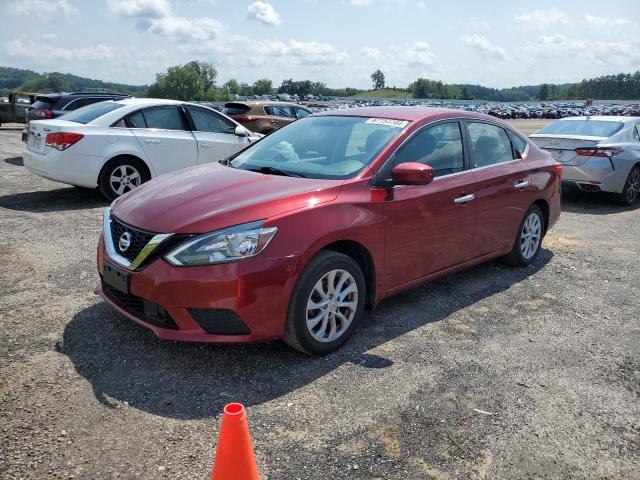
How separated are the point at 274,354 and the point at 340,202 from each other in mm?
1127

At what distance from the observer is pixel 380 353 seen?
3971 mm

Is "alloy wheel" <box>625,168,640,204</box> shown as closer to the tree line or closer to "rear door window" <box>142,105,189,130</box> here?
"rear door window" <box>142,105,189,130</box>

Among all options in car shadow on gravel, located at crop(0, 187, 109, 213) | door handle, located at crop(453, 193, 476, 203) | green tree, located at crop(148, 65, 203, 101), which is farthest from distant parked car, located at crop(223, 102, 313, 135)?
green tree, located at crop(148, 65, 203, 101)

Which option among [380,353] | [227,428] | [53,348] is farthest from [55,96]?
[227,428]

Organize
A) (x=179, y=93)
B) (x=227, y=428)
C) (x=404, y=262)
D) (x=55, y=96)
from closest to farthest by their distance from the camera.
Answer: (x=227, y=428), (x=404, y=262), (x=55, y=96), (x=179, y=93)

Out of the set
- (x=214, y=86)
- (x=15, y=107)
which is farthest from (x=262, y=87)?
(x=15, y=107)

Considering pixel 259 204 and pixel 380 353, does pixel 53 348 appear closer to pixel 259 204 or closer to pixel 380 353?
pixel 259 204

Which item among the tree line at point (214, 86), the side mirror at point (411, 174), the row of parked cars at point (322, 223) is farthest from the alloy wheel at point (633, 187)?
the tree line at point (214, 86)

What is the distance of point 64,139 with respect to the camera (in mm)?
7820

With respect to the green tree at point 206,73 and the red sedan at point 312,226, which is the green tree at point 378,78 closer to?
the green tree at point 206,73

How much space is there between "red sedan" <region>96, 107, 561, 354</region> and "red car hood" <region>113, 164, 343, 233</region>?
0.04 ft

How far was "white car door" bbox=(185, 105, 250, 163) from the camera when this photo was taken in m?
9.02

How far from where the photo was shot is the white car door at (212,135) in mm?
9016

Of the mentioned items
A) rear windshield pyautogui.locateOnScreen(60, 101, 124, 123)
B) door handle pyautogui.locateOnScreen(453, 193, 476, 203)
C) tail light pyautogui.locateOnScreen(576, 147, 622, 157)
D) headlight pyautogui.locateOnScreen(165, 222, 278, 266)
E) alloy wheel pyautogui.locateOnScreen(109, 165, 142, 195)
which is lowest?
alloy wheel pyautogui.locateOnScreen(109, 165, 142, 195)
